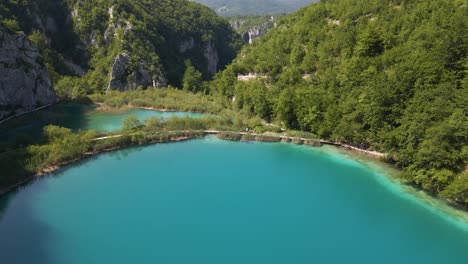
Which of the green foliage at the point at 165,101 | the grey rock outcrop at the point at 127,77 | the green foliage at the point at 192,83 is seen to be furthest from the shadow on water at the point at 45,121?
the green foliage at the point at 192,83

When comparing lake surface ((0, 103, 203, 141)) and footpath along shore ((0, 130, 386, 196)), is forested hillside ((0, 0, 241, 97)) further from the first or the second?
footpath along shore ((0, 130, 386, 196))

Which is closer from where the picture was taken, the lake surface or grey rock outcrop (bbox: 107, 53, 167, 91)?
the lake surface

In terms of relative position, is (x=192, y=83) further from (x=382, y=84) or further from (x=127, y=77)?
(x=382, y=84)

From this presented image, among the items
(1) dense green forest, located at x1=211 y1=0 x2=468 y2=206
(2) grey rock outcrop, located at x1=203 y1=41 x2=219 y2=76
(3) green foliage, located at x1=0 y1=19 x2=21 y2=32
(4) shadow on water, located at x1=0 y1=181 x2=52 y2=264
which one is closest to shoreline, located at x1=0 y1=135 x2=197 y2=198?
(4) shadow on water, located at x1=0 y1=181 x2=52 y2=264

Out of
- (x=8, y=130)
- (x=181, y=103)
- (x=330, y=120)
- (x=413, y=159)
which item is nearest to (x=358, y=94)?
(x=330, y=120)

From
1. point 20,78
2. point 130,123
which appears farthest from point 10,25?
point 130,123

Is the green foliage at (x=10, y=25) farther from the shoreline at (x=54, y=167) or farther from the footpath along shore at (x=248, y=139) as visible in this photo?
the shoreline at (x=54, y=167)
